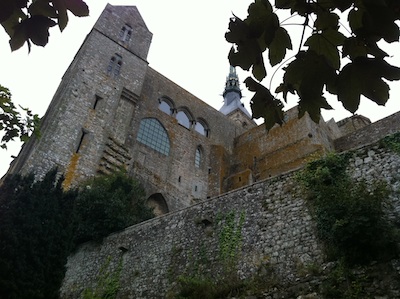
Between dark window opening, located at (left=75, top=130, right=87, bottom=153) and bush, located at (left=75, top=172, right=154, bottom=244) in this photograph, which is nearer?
bush, located at (left=75, top=172, right=154, bottom=244)

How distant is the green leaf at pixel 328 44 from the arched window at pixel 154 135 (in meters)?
18.2

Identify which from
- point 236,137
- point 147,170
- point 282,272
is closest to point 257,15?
point 282,272

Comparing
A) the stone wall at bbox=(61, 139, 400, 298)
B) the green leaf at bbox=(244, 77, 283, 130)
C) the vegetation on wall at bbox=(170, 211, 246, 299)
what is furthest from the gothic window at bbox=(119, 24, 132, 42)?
the green leaf at bbox=(244, 77, 283, 130)

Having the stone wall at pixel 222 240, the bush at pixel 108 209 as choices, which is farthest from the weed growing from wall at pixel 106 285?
the bush at pixel 108 209

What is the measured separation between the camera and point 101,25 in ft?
68.7

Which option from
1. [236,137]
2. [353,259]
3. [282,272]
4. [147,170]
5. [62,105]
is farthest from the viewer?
[236,137]

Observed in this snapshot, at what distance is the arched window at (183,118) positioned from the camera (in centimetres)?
2320

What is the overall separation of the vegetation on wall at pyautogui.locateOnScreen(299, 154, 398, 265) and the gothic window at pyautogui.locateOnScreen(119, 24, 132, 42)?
54.7 feet

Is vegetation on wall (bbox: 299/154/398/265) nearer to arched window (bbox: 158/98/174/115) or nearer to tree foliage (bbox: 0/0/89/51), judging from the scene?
tree foliage (bbox: 0/0/89/51)

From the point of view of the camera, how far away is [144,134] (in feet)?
66.3

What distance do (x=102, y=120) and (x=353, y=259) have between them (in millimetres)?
13739

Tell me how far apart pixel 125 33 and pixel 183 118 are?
6.12 m

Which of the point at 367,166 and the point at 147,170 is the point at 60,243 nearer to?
the point at 367,166

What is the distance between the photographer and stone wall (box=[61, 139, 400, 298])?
24.3ft
